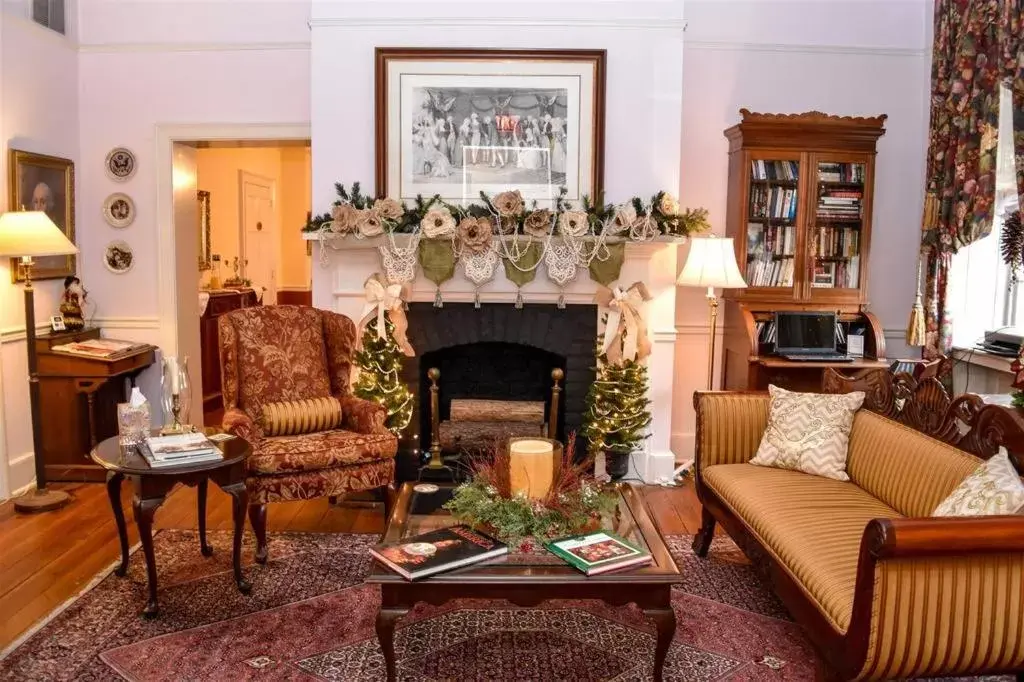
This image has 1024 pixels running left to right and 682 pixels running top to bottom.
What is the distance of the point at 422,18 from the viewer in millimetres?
4508

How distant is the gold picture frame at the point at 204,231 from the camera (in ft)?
22.4

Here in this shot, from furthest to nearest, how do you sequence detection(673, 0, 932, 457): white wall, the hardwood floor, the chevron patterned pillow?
1. detection(673, 0, 932, 457): white wall
2. the chevron patterned pillow
3. the hardwood floor

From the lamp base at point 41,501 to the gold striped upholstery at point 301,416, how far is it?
4.34ft

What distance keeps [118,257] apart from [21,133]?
3.10 feet

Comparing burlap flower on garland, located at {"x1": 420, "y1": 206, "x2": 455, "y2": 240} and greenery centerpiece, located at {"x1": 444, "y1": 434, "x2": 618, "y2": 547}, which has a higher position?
burlap flower on garland, located at {"x1": 420, "y1": 206, "x2": 455, "y2": 240}

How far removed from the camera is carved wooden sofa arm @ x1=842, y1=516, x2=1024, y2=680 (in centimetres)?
201

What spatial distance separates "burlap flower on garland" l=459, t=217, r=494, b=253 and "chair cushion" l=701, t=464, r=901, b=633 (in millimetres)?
1640

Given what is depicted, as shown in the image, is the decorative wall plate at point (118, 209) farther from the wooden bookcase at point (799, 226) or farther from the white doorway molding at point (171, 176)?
the wooden bookcase at point (799, 226)

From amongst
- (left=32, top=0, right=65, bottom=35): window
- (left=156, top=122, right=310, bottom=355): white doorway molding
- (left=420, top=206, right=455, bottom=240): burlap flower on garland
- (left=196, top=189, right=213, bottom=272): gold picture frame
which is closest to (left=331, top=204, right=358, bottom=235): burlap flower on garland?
(left=420, top=206, right=455, bottom=240): burlap flower on garland

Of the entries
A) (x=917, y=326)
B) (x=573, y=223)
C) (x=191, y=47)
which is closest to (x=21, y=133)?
(x=191, y=47)

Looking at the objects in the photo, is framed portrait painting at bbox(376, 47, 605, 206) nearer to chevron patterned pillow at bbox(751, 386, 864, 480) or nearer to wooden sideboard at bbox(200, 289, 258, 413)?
chevron patterned pillow at bbox(751, 386, 864, 480)

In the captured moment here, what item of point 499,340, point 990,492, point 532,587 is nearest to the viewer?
point 990,492

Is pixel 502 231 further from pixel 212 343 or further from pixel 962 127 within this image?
pixel 212 343

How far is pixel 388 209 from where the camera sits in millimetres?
4383
